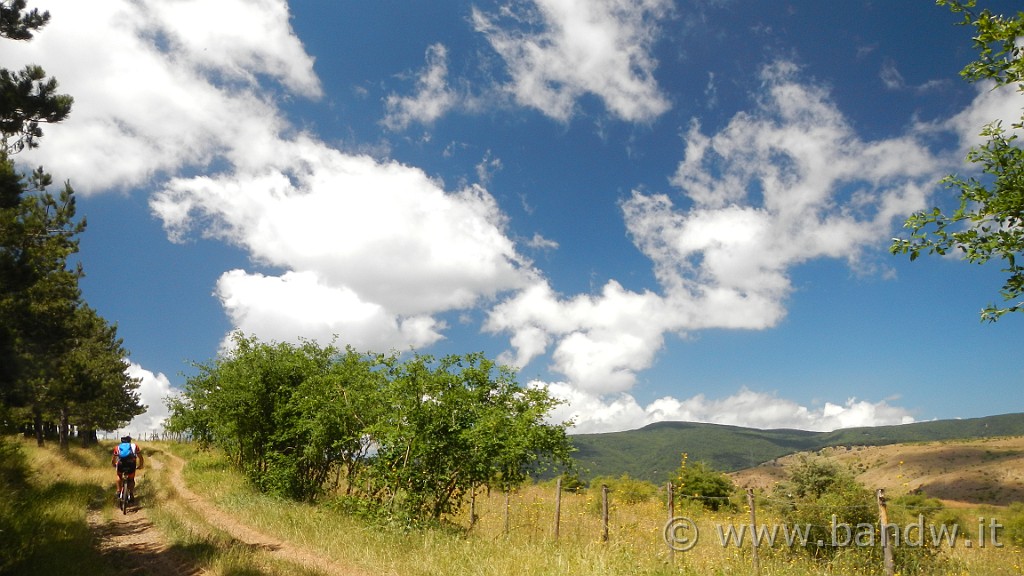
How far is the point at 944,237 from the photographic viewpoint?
8352mm

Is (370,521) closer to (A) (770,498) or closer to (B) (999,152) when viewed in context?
(A) (770,498)

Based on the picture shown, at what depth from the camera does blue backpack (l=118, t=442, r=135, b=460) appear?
1574 centimetres

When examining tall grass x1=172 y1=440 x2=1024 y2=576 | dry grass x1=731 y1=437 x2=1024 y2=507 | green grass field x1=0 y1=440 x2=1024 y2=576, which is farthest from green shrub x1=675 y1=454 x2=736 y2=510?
dry grass x1=731 y1=437 x2=1024 y2=507

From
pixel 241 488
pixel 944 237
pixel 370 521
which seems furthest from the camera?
pixel 241 488

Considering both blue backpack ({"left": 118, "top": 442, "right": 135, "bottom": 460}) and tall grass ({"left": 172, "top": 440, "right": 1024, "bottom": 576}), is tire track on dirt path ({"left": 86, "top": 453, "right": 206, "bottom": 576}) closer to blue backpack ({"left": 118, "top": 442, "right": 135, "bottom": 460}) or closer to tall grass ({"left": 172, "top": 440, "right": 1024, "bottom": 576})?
blue backpack ({"left": 118, "top": 442, "right": 135, "bottom": 460})

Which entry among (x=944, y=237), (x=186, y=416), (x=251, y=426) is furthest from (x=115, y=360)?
(x=944, y=237)

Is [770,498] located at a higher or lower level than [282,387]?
lower

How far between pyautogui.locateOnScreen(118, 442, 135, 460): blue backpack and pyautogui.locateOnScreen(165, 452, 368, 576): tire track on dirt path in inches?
98.1

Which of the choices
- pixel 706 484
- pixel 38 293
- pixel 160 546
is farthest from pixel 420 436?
pixel 706 484

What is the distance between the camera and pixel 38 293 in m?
21.2

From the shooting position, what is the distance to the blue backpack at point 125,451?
51.6 ft

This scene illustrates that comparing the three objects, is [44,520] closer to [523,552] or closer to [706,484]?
[523,552]

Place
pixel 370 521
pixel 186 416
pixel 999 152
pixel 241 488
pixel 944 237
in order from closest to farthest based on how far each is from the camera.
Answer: pixel 999 152 → pixel 944 237 → pixel 370 521 → pixel 241 488 → pixel 186 416

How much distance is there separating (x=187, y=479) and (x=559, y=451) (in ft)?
66.8
